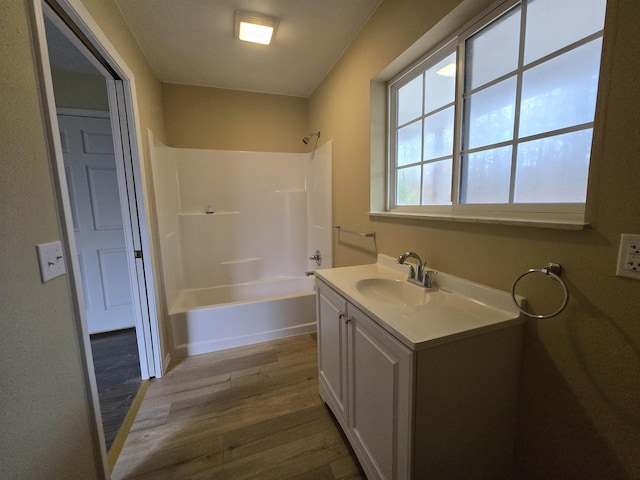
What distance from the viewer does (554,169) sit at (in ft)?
3.16

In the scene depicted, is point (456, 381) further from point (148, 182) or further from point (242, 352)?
point (148, 182)

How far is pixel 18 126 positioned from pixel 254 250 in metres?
2.47

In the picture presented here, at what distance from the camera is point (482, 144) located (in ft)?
4.00

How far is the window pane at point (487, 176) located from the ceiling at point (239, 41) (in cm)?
118

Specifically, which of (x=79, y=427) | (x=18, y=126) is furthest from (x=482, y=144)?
(x=79, y=427)

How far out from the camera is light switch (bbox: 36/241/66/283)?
80 cm

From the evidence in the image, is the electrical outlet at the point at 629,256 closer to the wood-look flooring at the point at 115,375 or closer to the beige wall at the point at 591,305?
the beige wall at the point at 591,305

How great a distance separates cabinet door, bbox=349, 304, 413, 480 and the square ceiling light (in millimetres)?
1914

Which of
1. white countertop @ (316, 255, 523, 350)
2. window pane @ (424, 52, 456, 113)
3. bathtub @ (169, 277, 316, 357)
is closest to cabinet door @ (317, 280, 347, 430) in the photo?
white countertop @ (316, 255, 523, 350)

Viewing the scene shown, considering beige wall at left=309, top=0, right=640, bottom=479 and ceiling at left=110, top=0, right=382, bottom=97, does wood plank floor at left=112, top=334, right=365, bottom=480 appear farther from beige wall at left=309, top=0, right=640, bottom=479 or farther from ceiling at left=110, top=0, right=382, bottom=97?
ceiling at left=110, top=0, right=382, bottom=97

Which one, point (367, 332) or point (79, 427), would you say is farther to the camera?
point (367, 332)

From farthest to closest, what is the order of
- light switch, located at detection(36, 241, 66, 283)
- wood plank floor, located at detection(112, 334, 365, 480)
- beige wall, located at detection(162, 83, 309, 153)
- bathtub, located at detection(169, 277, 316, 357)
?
beige wall, located at detection(162, 83, 309, 153), bathtub, located at detection(169, 277, 316, 357), wood plank floor, located at detection(112, 334, 365, 480), light switch, located at detection(36, 241, 66, 283)

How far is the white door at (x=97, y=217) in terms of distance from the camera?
94.7 inches

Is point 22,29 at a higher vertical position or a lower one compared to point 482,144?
higher
